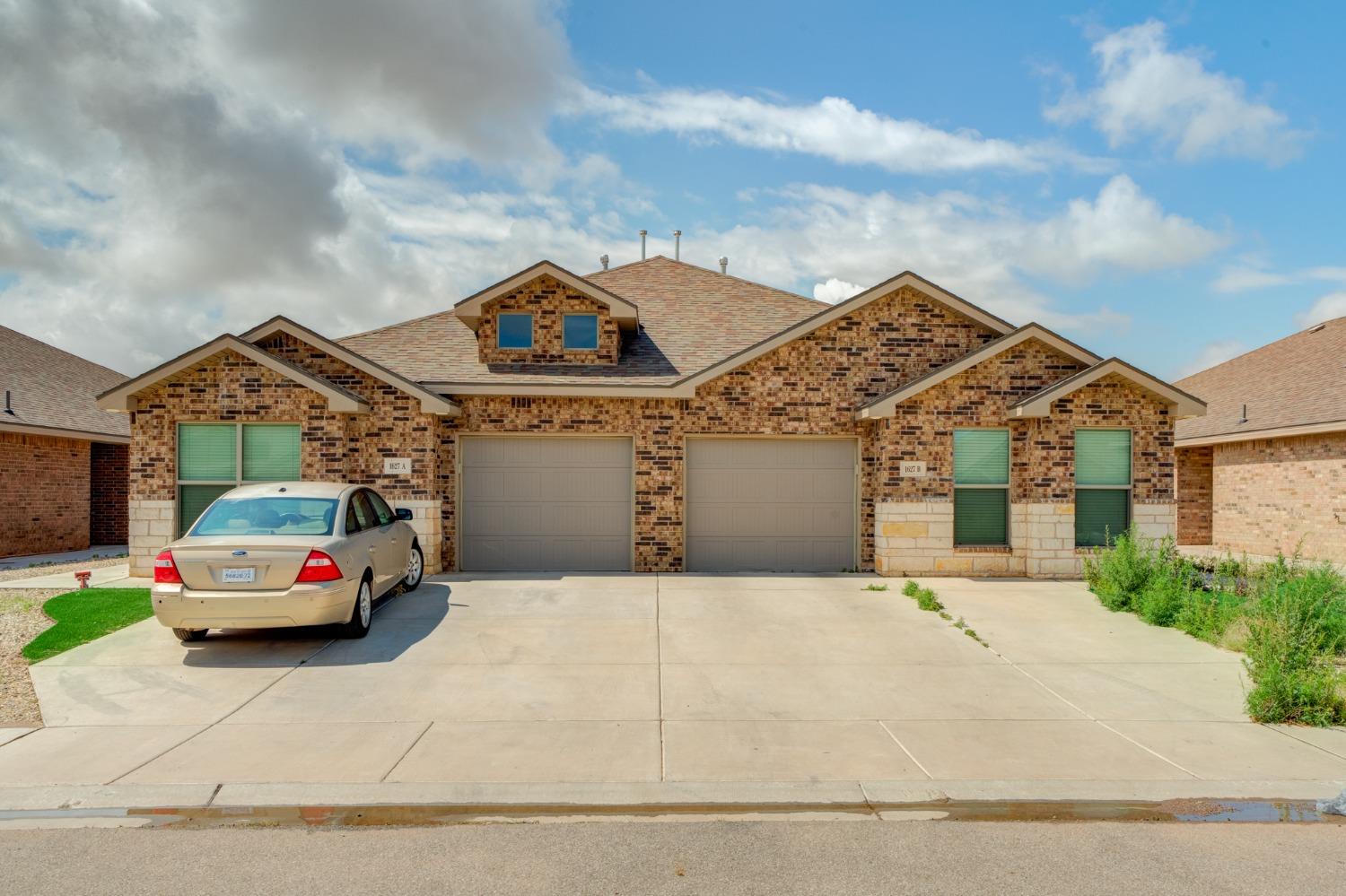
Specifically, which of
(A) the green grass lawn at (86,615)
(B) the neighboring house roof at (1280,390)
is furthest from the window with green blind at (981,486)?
(A) the green grass lawn at (86,615)

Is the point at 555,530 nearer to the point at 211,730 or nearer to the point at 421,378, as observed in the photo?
→ the point at 421,378

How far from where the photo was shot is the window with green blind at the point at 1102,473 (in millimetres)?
12727

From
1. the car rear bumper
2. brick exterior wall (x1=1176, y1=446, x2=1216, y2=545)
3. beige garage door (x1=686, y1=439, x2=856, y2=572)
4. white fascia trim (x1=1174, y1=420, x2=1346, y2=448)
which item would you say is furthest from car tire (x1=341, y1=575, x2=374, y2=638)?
brick exterior wall (x1=1176, y1=446, x2=1216, y2=545)

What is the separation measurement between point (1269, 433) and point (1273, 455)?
0.75 meters

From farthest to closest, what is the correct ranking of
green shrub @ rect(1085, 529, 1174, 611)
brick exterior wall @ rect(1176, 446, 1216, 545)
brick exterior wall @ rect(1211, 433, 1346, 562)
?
brick exterior wall @ rect(1176, 446, 1216, 545)
brick exterior wall @ rect(1211, 433, 1346, 562)
green shrub @ rect(1085, 529, 1174, 611)

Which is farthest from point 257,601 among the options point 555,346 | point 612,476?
point 555,346

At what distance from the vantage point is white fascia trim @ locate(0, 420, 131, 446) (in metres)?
15.9

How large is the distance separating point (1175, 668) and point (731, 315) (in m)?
10.5

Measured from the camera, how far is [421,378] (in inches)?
527

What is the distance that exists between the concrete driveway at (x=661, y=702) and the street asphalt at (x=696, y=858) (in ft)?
2.06

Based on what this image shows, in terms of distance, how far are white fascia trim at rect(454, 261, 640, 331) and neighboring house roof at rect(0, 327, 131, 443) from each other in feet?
27.0

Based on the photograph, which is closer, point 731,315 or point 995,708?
point 995,708

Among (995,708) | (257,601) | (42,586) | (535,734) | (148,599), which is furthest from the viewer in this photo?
(42,586)

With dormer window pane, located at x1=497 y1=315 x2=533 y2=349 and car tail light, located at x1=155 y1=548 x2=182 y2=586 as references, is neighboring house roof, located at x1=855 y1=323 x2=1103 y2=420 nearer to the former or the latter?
dormer window pane, located at x1=497 y1=315 x2=533 y2=349
